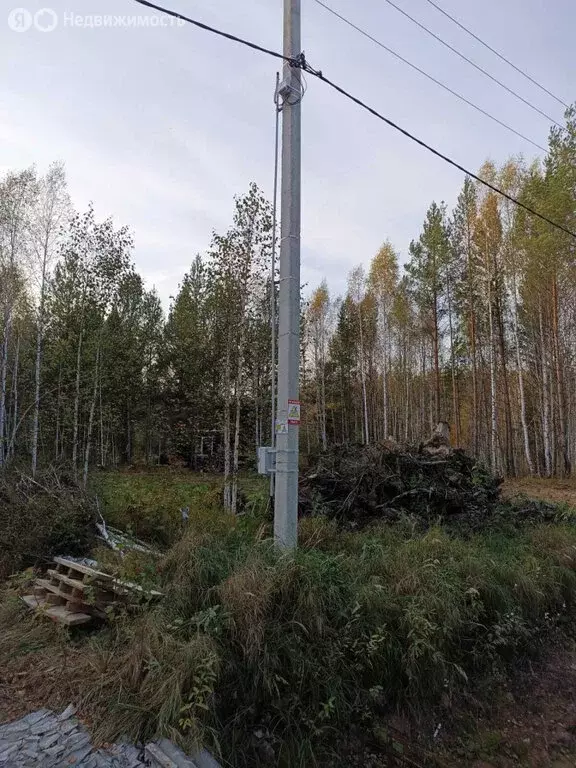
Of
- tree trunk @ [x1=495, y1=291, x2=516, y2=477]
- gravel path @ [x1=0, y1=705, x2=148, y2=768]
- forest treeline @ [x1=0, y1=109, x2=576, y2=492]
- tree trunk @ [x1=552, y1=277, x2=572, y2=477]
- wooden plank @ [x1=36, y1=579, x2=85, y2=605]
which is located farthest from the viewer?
tree trunk @ [x1=495, y1=291, x2=516, y2=477]

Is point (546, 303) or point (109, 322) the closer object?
point (109, 322)

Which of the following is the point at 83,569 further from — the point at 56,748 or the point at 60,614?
the point at 56,748

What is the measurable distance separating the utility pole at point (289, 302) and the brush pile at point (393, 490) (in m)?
1.80

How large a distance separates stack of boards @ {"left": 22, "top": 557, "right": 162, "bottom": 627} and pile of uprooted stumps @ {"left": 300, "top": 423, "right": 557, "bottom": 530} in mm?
2690

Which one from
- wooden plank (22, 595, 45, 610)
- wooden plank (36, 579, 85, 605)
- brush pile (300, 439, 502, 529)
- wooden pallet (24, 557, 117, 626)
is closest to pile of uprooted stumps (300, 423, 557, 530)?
brush pile (300, 439, 502, 529)

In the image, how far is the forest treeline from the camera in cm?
1146

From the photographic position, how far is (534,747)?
2.81 m

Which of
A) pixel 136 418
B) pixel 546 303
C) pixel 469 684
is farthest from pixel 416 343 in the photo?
pixel 469 684

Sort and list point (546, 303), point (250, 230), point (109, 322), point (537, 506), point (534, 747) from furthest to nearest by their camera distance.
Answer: point (546, 303), point (109, 322), point (250, 230), point (537, 506), point (534, 747)

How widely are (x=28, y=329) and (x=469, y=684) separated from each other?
14.9 meters

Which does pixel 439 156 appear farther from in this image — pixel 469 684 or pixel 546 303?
pixel 546 303

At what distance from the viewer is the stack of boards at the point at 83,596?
3.26m

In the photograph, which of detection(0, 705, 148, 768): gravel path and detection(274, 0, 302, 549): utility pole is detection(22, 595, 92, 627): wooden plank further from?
detection(274, 0, 302, 549): utility pole

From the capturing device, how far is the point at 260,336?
1156 centimetres
